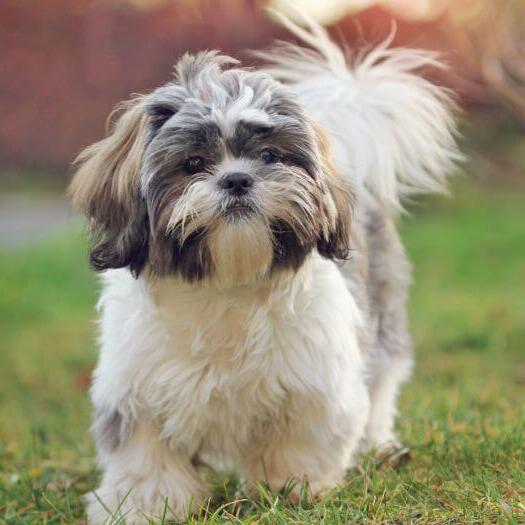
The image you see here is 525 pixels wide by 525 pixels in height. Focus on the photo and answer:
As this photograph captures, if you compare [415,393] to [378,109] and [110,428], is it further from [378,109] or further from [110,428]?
[110,428]

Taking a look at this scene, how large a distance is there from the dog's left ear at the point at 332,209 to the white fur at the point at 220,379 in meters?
0.07

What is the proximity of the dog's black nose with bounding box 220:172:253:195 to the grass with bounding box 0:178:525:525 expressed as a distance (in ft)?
2.96

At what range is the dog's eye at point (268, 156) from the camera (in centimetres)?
329

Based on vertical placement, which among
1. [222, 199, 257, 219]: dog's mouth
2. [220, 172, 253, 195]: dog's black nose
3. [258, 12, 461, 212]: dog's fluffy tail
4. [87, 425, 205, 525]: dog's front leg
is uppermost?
[220, 172, 253, 195]: dog's black nose

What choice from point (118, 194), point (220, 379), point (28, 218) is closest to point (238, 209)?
point (118, 194)

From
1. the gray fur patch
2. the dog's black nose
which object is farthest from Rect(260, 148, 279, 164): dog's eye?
the gray fur patch

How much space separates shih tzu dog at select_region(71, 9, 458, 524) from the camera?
10.6 feet

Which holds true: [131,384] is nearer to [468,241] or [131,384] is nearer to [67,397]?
[67,397]

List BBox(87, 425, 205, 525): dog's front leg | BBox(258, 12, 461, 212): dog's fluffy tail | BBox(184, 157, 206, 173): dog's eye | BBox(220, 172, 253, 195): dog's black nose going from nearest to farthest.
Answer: BBox(220, 172, 253, 195): dog's black nose < BBox(184, 157, 206, 173): dog's eye < BBox(87, 425, 205, 525): dog's front leg < BBox(258, 12, 461, 212): dog's fluffy tail

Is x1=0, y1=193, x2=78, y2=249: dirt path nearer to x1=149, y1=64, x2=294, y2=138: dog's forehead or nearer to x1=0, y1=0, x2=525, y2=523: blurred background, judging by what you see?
x1=0, y1=0, x2=525, y2=523: blurred background

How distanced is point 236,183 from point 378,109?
5.19 feet

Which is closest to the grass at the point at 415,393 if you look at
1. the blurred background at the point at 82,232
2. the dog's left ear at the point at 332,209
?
the blurred background at the point at 82,232

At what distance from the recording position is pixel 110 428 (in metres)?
3.64

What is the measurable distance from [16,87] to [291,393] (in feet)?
57.7
